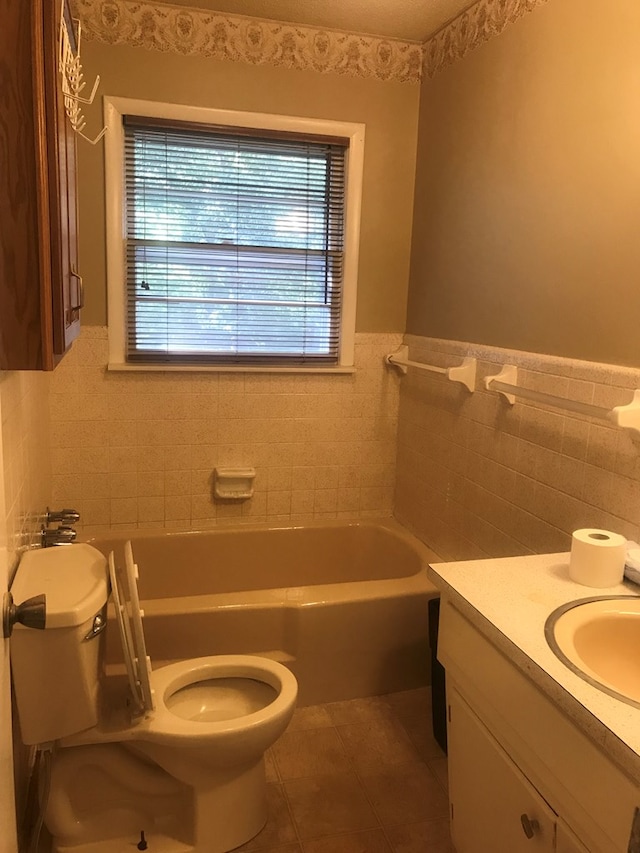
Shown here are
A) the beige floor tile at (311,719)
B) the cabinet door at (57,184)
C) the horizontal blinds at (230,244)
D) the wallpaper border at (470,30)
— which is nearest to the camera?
the cabinet door at (57,184)

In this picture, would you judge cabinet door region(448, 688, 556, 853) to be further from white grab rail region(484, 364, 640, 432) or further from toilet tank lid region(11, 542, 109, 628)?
toilet tank lid region(11, 542, 109, 628)

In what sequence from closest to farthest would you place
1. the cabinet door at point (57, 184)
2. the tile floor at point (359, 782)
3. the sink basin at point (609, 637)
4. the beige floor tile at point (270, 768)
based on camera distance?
the cabinet door at point (57, 184), the sink basin at point (609, 637), the tile floor at point (359, 782), the beige floor tile at point (270, 768)

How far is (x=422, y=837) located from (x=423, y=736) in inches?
18.0

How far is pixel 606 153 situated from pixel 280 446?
1.79 meters

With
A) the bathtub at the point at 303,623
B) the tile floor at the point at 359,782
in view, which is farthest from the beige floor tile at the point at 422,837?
the bathtub at the point at 303,623

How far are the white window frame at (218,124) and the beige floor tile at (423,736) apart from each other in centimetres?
149

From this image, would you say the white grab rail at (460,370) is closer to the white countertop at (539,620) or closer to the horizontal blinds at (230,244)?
the horizontal blinds at (230,244)

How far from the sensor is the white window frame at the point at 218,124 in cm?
268

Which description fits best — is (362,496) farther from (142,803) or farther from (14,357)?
(14,357)

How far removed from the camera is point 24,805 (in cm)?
179

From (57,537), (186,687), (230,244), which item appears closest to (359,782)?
(186,687)

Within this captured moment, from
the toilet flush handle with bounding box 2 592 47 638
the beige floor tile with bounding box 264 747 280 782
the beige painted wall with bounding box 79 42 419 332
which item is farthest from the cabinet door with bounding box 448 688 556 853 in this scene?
the beige painted wall with bounding box 79 42 419 332

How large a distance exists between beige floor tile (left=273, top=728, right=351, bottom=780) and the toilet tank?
0.80 m

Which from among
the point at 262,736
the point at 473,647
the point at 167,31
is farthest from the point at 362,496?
the point at 167,31
